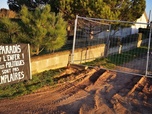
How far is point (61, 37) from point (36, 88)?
2.64 meters

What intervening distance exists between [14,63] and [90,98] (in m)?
2.83

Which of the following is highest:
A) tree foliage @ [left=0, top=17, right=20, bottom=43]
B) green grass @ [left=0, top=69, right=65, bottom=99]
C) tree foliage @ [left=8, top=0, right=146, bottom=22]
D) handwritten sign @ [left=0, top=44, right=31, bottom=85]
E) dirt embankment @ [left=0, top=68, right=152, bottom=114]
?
tree foliage @ [left=8, top=0, right=146, bottom=22]

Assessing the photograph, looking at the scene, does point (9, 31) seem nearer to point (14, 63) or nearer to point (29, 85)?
point (14, 63)

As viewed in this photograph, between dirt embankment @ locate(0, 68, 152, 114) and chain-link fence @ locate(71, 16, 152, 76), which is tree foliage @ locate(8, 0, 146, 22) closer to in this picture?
chain-link fence @ locate(71, 16, 152, 76)

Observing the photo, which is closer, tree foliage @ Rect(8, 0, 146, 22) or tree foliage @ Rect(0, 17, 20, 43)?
tree foliage @ Rect(0, 17, 20, 43)

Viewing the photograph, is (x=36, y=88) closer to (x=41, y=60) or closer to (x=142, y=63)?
(x=41, y=60)

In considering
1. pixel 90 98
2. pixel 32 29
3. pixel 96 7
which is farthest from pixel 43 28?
pixel 96 7

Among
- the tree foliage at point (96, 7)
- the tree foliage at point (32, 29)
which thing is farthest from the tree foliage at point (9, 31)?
the tree foliage at point (96, 7)

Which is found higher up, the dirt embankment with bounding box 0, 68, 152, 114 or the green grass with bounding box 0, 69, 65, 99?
the green grass with bounding box 0, 69, 65, 99

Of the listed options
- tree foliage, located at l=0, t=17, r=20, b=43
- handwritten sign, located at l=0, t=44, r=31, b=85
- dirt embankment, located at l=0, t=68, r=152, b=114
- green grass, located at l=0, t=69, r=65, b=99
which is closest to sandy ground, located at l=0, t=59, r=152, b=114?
dirt embankment, located at l=0, t=68, r=152, b=114

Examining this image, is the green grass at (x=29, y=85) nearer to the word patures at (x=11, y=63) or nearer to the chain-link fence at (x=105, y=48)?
the word patures at (x=11, y=63)

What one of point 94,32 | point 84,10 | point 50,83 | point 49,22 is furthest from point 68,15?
point 50,83

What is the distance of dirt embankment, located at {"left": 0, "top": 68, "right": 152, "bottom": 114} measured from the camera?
6.38m

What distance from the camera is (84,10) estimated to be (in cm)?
1444
